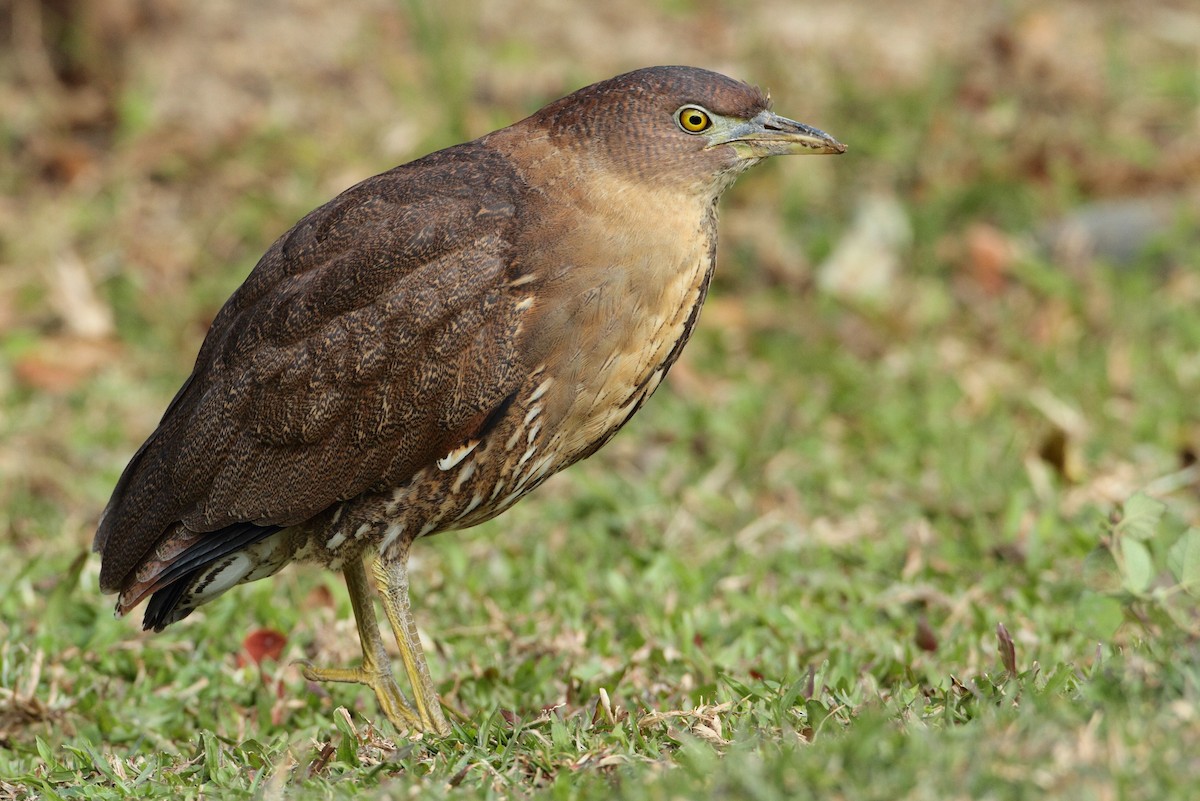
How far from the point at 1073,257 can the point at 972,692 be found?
4826 mm

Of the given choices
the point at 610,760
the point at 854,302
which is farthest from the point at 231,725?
the point at 854,302

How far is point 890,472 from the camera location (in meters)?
6.12

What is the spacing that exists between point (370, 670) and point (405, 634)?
0.88 ft

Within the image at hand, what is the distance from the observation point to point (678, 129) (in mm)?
3861

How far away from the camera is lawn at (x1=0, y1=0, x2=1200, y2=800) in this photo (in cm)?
341

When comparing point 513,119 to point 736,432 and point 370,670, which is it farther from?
point 370,670

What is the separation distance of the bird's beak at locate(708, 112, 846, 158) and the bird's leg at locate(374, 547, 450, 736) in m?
1.36

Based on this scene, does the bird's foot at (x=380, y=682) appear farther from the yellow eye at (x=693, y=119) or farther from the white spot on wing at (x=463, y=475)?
the yellow eye at (x=693, y=119)

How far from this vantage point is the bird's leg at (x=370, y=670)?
411 centimetres

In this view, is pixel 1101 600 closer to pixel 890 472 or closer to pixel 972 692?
pixel 972 692

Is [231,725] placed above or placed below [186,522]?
below

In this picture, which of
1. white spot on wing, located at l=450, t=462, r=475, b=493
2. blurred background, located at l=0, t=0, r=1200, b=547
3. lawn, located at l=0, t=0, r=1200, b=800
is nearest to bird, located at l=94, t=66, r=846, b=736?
white spot on wing, located at l=450, t=462, r=475, b=493

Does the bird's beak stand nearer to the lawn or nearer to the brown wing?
the brown wing

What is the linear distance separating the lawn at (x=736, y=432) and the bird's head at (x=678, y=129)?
1.29m
